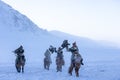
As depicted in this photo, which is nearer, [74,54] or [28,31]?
[74,54]

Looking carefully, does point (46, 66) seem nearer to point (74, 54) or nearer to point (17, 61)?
point (17, 61)

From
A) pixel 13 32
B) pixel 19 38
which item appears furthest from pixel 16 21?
pixel 19 38

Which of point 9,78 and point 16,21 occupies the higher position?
point 16,21

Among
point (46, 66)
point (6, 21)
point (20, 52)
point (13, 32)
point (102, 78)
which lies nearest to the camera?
point (102, 78)

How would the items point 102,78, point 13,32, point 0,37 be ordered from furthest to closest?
point 13,32, point 0,37, point 102,78

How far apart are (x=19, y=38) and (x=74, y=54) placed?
117 metres

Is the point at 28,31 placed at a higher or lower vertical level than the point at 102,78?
higher

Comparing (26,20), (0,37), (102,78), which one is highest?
(26,20)

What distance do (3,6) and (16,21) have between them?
12660mm

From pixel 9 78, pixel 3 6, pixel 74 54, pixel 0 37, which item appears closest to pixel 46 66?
pixel 74 54

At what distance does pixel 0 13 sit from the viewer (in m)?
176

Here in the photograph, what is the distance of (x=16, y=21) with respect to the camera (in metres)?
178

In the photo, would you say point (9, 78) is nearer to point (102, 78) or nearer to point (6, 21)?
point (102, 78)

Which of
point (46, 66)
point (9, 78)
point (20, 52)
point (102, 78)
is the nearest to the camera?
point (9, 78)
